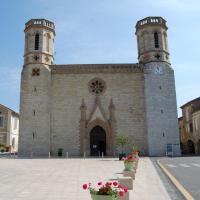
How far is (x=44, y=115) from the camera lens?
35844 millimetres

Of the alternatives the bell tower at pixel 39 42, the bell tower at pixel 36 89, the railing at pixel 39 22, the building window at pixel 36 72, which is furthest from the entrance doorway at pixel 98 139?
the railing at pixel 39 22

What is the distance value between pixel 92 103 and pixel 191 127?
20640 mm

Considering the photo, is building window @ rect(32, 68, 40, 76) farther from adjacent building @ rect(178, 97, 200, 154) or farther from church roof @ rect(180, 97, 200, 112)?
church roof @ rect(180, 97, 200, 112)

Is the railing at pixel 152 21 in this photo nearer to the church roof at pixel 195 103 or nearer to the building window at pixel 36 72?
the church roof at pixel 195 103

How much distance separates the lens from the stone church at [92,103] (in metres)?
35.6

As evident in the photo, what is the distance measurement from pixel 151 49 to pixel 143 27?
3.65 metres

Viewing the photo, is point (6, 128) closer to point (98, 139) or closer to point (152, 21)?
point (98, 139)

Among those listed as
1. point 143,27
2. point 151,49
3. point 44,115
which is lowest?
point 44,115

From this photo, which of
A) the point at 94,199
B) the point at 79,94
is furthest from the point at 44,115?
the point at 94,199

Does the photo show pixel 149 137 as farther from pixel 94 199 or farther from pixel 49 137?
pixel 94 199

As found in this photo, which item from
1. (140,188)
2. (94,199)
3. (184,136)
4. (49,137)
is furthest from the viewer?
(184,136)

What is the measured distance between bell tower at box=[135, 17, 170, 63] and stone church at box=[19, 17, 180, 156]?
0.16 meters

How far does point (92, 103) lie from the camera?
121 ft

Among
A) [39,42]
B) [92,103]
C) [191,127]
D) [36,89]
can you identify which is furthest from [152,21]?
[191,127]
